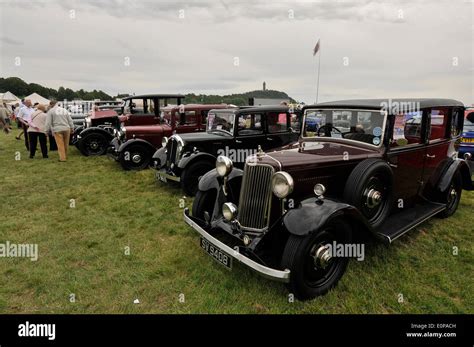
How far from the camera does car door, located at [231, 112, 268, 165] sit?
6484mm

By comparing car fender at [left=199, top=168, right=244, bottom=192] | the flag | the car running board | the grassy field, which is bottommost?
the grassy field

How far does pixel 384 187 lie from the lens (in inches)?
143

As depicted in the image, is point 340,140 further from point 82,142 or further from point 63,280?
point 82,142

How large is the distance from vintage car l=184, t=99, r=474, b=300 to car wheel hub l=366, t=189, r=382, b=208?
0.01 meters

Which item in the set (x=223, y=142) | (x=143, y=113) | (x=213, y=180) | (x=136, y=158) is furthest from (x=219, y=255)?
(x=143, y=113)

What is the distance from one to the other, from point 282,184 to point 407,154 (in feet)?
7.10

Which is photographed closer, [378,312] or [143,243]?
[378,312]

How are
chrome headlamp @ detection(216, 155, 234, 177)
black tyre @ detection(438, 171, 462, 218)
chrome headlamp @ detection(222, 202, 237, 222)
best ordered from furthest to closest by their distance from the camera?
black tyre @ detection(438, 171, 462, 218) → chrome headlamp @ detection(216, 155, 234, 177) → chrome headlamp @ detection(222, 202, 237, 222)

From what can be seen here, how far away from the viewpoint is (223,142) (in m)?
6.45


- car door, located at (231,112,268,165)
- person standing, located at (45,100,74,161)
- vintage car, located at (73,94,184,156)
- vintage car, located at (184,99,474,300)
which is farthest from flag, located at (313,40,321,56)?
person standing, located at (45,100,74,161)

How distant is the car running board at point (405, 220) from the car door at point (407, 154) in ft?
0.49

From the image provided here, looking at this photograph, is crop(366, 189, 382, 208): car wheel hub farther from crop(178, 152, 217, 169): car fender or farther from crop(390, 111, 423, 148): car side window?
crop(178, 152, 217, 169): car fender
